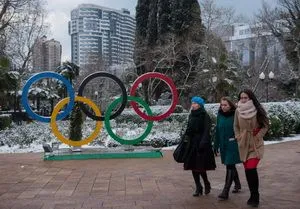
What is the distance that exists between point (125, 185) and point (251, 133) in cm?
295

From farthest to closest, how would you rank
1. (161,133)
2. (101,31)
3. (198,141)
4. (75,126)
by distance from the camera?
1. (101,31)
2. (161,133)
3. (75,126)
4. (198,141)

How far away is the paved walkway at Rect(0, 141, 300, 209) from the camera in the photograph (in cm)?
691

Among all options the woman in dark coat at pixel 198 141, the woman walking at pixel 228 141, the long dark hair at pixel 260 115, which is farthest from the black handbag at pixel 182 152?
the long dark hair at pixel 260 115

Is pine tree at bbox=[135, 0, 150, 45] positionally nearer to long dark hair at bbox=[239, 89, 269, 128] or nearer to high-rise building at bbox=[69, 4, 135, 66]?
high-rise building at bbox=[69, 4, 135, 66]

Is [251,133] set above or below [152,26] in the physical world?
below

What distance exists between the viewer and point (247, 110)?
255 inches

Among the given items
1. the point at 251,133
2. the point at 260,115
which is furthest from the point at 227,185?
the point at 260,115

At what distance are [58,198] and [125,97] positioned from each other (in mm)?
6201

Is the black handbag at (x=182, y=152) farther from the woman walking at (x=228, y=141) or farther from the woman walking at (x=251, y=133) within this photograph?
the woman walking at (x=251, y=133)

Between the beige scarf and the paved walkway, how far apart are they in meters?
1.31

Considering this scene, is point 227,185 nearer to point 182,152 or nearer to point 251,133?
point 182,152

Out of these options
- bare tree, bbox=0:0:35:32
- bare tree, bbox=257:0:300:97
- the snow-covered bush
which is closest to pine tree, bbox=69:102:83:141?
the snow-covered bush

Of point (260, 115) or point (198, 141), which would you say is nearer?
point (260, 115)

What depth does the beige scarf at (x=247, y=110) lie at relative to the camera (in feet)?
21.2
